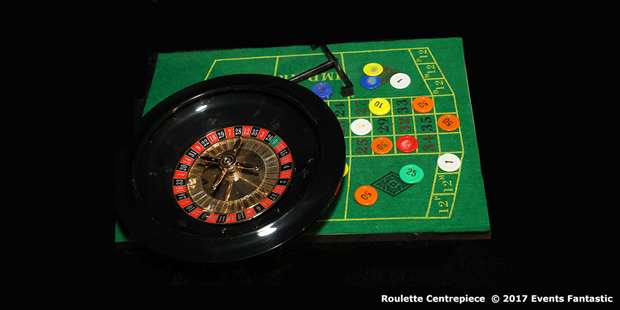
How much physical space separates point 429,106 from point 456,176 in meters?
0.68

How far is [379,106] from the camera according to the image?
430cm

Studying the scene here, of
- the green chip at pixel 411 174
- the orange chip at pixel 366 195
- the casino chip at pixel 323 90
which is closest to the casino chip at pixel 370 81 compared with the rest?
the casino chip at pixel 323 90

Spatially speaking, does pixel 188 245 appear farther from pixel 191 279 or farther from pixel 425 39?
pixel 425 39

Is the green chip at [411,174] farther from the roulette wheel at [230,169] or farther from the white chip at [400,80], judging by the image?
the white chip at [400,80]

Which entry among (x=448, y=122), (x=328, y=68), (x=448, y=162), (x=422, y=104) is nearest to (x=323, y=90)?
(x=328, y=68)

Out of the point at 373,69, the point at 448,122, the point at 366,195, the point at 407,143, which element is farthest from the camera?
the point at 373,69

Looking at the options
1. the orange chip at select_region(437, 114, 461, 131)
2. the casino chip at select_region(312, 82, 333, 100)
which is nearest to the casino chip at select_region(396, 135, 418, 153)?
the orange chip at select_region(437, 114, 461, 131)

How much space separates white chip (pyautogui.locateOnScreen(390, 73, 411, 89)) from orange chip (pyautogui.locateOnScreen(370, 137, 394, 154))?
58cm

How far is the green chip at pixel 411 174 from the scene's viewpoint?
12.6 ft

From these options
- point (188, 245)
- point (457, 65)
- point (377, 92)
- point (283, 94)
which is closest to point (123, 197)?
point (188, 245)

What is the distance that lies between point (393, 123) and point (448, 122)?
415mm

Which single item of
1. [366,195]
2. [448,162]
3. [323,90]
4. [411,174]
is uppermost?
[323,90]

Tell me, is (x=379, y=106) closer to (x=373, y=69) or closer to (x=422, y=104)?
(x=422, y=104)

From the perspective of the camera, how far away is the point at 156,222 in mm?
3215
